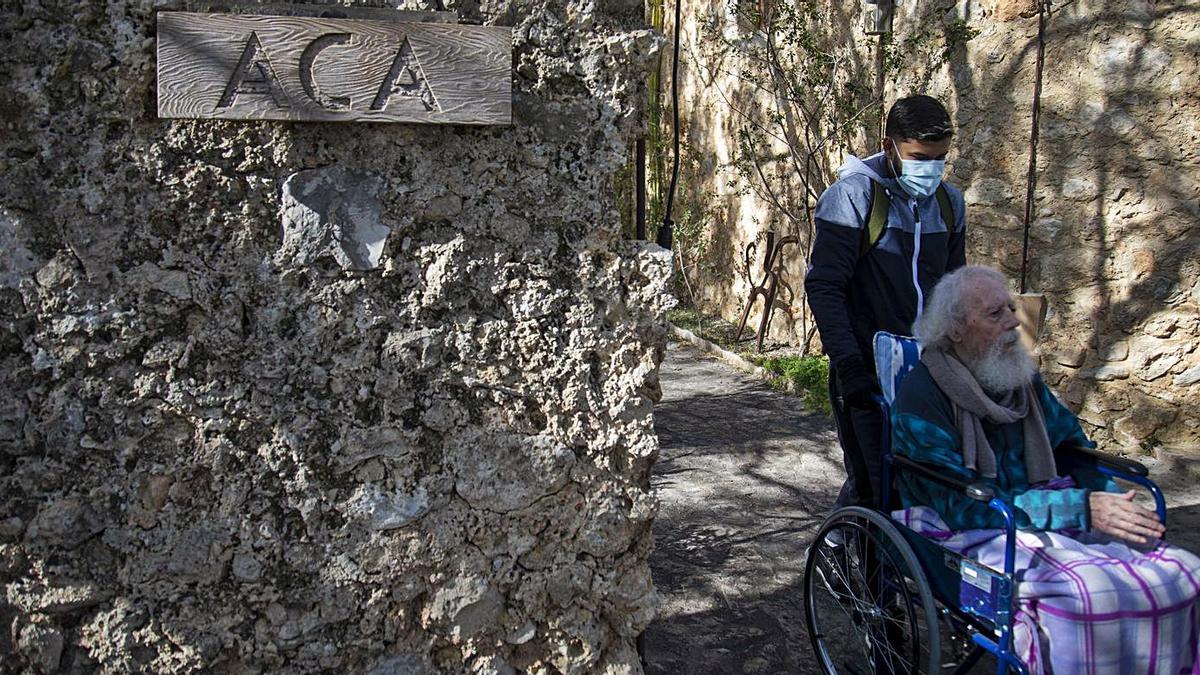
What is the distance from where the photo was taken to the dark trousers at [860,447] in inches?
117

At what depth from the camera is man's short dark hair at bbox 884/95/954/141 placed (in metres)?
3.07

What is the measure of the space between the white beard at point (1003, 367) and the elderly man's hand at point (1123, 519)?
38 cm

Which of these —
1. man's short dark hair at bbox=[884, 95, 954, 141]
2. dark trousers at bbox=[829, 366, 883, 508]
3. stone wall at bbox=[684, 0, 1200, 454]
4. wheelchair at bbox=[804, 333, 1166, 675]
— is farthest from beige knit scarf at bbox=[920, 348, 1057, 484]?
stone wall at bbox=[684, 0, 1200, 454]

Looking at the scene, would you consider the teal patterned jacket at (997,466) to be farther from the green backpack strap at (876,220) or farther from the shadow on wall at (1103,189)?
the shadow on wall at (1103,189)

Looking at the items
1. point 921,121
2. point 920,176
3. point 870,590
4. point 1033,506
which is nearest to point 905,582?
point 870,590

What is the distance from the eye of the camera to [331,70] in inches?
83.9

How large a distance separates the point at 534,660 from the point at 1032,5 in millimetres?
4624

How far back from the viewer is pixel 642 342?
2.37m

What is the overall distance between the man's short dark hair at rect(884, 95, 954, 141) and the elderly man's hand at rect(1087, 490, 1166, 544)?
119 cm

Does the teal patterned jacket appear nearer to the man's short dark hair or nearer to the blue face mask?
the blue face mask

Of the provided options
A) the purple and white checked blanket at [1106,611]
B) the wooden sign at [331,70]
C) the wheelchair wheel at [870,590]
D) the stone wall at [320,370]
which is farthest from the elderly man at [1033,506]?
the wooden sign at [331,70]

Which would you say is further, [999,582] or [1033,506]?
[1033,506]

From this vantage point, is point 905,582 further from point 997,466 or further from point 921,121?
point 921,121

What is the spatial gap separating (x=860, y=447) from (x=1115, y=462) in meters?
0.69
